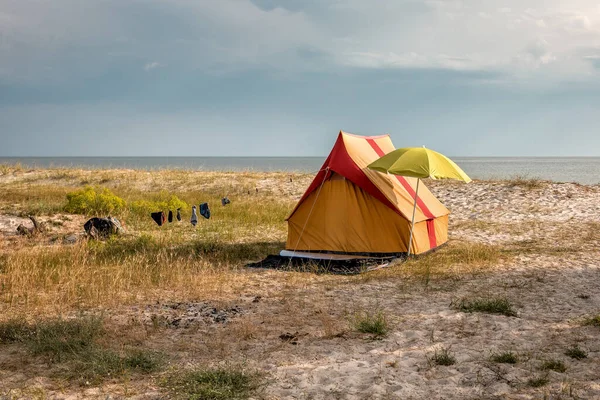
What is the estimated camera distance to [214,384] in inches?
198

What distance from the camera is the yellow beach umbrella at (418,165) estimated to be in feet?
34.3

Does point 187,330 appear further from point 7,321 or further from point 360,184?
point 360,184

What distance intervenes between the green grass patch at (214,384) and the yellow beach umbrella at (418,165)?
611cm

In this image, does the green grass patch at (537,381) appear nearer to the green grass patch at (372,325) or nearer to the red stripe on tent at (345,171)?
the green grass patch at (372,325)

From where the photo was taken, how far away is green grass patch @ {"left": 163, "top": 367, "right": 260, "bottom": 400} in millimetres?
4871

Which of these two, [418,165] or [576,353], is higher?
[418,165]

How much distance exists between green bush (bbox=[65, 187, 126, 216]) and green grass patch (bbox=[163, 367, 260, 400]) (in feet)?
39.0

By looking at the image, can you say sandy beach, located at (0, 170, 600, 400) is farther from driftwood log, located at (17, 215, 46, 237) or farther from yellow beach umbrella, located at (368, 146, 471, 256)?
yellow beach umbrella, located at (368, 146, 471, 256)

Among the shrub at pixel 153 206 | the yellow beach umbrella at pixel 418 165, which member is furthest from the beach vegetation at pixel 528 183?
the shrub at pixel 153 206

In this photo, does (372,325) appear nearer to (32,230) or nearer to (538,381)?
(538,381)

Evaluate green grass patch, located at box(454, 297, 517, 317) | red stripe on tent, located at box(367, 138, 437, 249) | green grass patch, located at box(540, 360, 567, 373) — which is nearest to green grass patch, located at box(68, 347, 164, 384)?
green grass patch, located at box(540, 360, 567, 373)

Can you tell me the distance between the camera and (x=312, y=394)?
504 cm

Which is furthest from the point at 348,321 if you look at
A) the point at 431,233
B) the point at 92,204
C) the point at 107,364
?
the point at 92,204

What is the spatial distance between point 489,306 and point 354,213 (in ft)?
14.1
